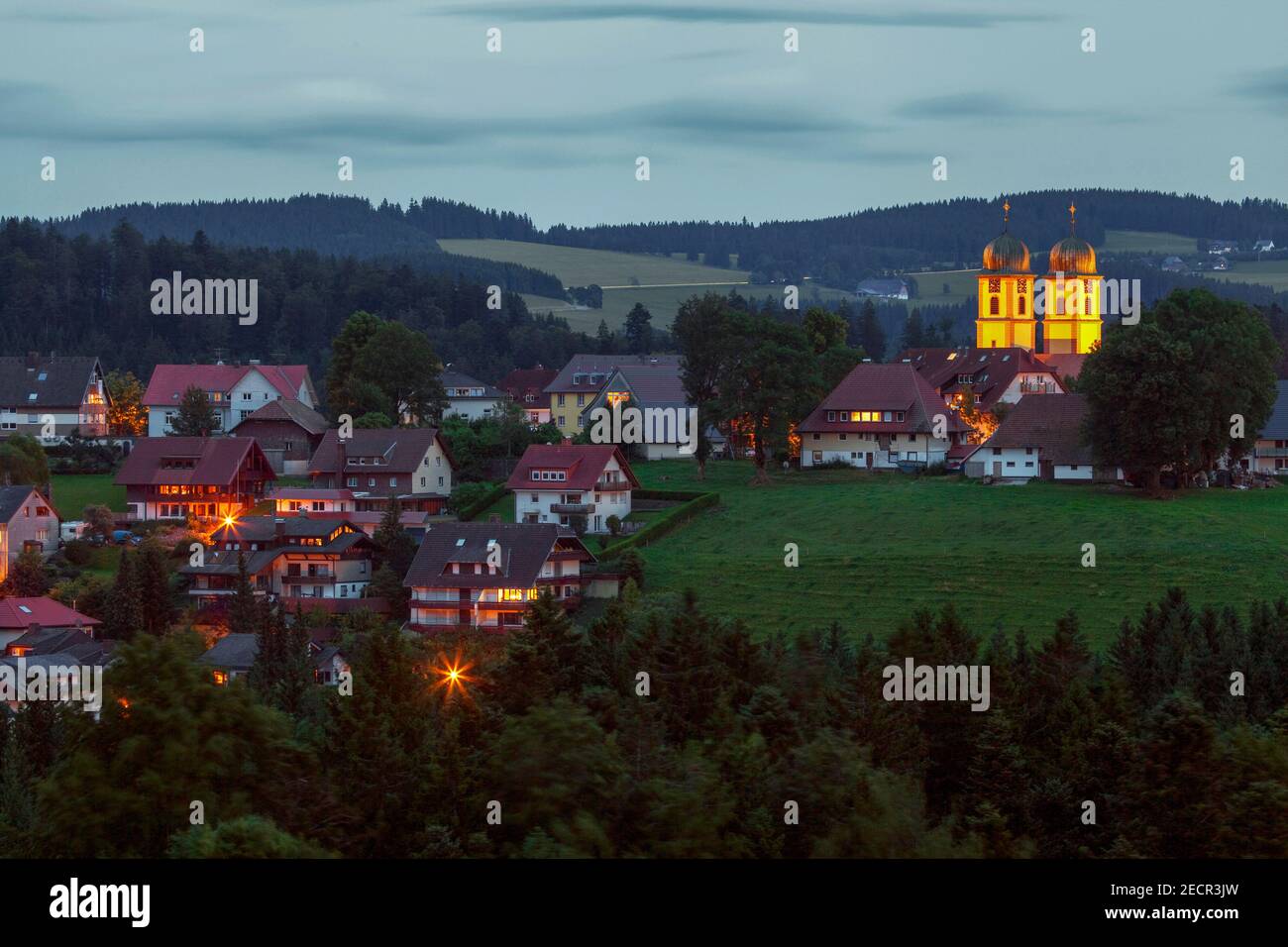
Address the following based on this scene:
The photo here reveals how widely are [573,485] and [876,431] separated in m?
15.6

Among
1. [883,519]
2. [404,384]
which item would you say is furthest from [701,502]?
[404,384]

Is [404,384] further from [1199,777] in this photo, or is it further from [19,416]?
[1199,777]

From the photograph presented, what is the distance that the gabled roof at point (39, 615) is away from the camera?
5994cm

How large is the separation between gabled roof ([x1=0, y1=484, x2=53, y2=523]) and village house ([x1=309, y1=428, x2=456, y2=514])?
37.5ft

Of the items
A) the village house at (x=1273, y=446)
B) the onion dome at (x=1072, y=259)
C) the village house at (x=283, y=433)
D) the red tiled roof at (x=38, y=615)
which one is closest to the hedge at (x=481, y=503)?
the village house at (x=283, y=433)

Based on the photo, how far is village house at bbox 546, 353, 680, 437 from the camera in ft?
343

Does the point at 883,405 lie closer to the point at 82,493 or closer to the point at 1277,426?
the point at 1277,426

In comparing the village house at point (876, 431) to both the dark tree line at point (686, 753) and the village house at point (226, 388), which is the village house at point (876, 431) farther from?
the dark tree line at point (686, 753)

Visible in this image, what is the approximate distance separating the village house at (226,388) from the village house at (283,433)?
12.9 meters

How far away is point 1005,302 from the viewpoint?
130 meters

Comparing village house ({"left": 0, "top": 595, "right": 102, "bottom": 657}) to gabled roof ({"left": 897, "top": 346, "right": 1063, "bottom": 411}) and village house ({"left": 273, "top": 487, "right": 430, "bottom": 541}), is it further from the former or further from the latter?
gabled roof ({"left": 897, "top": 346, "right": 1063, "bottom": 411})

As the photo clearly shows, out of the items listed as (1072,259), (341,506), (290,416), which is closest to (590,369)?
(290,416)
